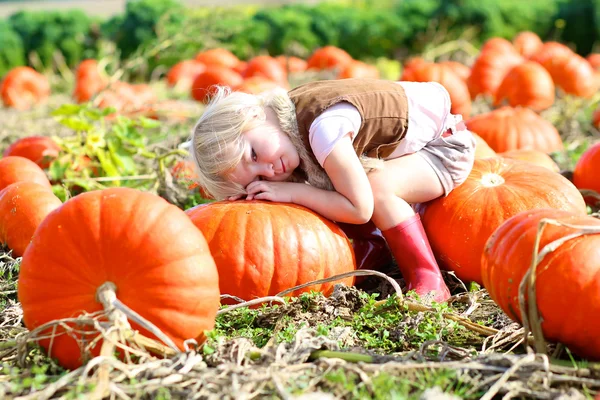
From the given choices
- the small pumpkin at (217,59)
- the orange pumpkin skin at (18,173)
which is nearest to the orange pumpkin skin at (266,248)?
the orange pumpkin skin at (18,173)

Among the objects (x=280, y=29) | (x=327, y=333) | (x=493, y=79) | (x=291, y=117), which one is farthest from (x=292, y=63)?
(x=327, y=333)

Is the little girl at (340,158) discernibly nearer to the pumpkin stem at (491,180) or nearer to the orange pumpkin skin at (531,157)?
the pumpkin stem at (491,180)

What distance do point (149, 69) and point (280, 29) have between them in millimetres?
2427

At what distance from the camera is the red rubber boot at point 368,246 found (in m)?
3.95

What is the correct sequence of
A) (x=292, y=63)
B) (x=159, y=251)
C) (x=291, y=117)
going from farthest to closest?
(x=292, y=63) < (x=291, y=117) < (x=159, y=251)

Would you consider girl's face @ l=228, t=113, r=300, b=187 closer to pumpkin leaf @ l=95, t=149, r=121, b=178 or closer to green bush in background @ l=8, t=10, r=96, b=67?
pumpkin leaf @ l=95, t=149, r=121, b=178

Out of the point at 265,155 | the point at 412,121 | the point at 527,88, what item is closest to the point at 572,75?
the point at 527,88

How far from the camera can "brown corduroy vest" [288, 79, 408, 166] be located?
3.63 metres

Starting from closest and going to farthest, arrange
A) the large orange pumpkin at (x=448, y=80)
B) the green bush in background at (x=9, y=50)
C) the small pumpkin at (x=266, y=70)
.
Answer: the large orange pumpkin at (x=448, y=80) → the small pumpkin at (x=266, y=70) → the green bush in background at (x=9, y=50)

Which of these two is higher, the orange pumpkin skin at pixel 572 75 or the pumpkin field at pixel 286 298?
the pumpkin field at pixel 286 298

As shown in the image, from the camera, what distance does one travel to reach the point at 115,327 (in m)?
2.37

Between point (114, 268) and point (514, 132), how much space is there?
152 inches

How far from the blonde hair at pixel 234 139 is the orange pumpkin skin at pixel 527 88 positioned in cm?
405

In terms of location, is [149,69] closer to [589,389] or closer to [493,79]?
[493,79]
